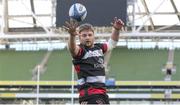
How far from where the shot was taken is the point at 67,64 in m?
30.9

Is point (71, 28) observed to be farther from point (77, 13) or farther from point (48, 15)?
point (48, 15)

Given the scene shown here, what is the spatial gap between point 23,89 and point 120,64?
6.56 meters

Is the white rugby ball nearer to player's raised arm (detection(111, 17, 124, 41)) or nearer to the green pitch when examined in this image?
player's raised arm (detection(111, 17, 124, 41))

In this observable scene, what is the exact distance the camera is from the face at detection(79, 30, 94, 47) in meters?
4.76

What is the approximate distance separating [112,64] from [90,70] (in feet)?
84.7

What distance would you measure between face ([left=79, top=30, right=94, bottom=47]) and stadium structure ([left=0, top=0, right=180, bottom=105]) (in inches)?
920

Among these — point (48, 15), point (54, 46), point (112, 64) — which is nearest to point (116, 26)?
point (48, 15)

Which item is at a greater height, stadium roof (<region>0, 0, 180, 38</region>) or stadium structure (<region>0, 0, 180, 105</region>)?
stadium roof (<region>0, 0, 180, 38</region>)

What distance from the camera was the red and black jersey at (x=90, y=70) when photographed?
477 centimetres

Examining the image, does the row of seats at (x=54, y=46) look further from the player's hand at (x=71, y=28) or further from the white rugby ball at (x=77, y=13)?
the player's hand at (x=71, y=28)

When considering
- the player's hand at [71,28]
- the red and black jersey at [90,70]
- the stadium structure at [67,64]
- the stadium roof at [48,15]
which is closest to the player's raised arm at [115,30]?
the red and black jersey at [90,70]

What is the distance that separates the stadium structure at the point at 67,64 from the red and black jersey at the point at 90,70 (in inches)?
919

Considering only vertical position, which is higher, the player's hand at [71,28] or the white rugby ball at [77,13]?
the white rugby ball at [77,13]

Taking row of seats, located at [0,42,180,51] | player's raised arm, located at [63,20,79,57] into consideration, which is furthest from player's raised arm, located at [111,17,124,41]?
row of seats, located at [0,42,180,51]
